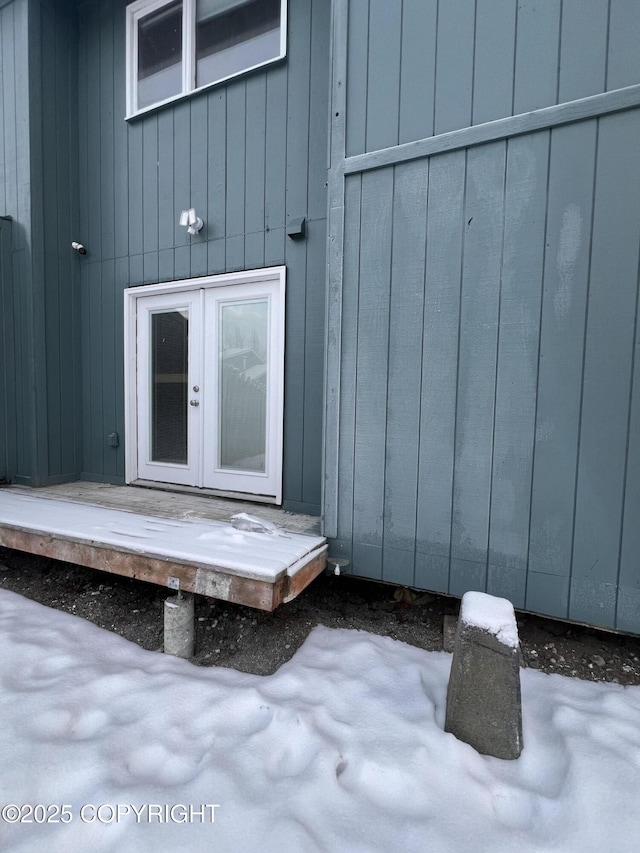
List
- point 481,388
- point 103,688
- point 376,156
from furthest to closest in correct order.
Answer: point 376,156, point 481,388, point 103,688

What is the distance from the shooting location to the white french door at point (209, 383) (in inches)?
113

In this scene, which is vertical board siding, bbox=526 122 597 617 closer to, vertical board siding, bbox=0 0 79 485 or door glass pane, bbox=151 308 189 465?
door glass pane, bbox=151 308 189 465

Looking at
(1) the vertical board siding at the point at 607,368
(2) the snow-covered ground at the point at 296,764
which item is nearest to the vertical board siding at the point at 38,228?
(2) the snow-covered ground at the point at 296,764

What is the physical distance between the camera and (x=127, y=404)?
3404mm

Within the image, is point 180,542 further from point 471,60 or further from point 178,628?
point 471,60

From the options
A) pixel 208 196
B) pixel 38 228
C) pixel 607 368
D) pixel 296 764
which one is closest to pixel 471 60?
pixel 607 368

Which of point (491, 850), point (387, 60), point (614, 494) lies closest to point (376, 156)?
point (387, 60)

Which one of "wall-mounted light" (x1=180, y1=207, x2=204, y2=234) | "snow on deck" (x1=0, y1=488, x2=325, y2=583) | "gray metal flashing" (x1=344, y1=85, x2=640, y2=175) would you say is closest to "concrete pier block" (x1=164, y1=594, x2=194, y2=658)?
"snow on deck" (x1=0, y1=488, x2=325, y2=583)

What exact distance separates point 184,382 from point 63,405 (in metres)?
1.19

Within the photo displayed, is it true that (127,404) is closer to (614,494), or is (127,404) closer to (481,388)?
(481,388)

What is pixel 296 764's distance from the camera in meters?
1.28

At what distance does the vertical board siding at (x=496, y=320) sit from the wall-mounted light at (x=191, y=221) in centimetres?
138

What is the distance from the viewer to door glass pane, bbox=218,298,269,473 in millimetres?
2918

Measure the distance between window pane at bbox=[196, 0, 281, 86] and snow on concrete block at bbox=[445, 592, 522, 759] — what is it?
137 inches
